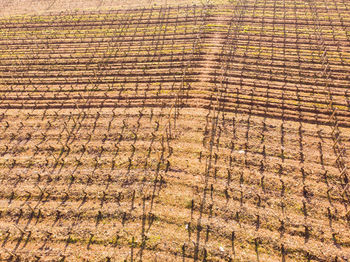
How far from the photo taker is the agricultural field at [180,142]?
15867 mm

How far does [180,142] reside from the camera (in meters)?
21.7

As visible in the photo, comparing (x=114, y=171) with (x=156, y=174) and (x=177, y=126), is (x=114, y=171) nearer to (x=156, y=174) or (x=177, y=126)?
(x=156, y=174)

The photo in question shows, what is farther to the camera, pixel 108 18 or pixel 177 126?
pixel 108 18

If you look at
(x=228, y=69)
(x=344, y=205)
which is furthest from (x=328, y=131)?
(x=228, y=69)

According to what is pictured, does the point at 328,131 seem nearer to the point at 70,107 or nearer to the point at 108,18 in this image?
the point at 70,107

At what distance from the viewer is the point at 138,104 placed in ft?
84.2

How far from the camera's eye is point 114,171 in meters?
19.8

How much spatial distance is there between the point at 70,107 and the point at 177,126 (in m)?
13.6

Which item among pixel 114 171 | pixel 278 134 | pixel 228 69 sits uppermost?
pixel 228 69

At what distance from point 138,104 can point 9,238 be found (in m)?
16.9

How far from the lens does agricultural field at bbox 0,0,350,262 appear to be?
52.1 feet

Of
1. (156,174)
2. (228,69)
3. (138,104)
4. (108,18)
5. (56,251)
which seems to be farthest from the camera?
(108,18)

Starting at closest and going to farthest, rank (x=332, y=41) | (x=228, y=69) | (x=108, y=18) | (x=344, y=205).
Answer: (x=344, y=205) → (x=228, y=69) → (x=332, y=41) → (x=108, y=18)

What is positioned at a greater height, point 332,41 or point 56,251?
point 332,41
